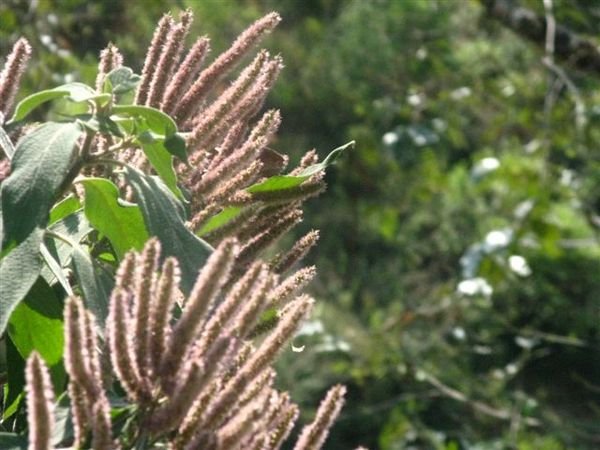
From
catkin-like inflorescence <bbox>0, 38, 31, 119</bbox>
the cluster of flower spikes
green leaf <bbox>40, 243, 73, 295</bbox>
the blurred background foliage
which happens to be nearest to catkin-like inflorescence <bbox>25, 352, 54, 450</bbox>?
the cluster of flower spikes

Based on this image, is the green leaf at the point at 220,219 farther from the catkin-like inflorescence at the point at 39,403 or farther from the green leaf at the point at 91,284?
the catkin-like inflorescence at the point at 39,403

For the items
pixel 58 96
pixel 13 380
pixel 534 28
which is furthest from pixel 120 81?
pixel 534 28

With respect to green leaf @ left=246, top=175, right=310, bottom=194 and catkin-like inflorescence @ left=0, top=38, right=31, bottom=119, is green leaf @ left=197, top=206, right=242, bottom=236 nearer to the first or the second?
green leaf @ left=246, top=175, right=310, bottom=194

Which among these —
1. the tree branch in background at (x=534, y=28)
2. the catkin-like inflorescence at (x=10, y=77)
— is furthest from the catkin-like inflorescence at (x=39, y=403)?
the tree branch in background at (x=534, y=28)

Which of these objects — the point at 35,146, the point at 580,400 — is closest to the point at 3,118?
the point at 35,146

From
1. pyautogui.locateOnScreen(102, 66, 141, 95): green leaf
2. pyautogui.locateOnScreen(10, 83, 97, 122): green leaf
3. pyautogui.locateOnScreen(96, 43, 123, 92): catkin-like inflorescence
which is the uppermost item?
pyautogui.locateOnScreen(10, 83, 97, 122): green leaf
